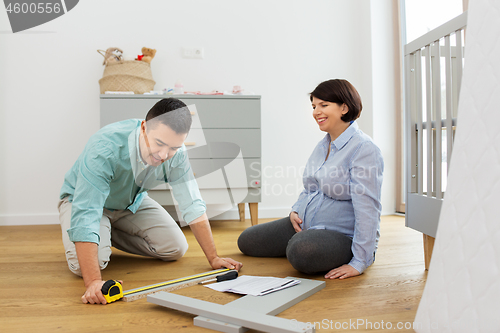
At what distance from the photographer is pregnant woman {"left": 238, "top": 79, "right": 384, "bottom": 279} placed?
51.0 inches

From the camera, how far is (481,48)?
636 millimetres

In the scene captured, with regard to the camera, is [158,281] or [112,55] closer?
[158,281]

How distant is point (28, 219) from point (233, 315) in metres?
2.35

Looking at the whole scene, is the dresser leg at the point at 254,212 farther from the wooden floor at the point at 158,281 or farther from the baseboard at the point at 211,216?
the wooden floor at the point at 158,281

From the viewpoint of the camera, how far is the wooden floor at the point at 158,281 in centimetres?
91

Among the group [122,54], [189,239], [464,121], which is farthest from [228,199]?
[464,121]

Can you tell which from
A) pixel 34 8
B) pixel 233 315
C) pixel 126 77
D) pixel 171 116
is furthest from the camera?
pixel 34 8

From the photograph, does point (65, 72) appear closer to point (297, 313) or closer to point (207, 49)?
point (207, 49)

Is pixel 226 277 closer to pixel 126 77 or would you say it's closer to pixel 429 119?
pixel 429 119

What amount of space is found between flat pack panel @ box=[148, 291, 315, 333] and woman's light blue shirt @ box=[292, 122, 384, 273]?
1.86 feet

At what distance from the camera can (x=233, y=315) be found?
0.87m

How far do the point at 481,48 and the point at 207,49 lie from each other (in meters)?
2.44

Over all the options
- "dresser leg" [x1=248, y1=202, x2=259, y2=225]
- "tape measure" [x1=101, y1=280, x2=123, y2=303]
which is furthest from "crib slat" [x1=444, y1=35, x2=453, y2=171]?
"dresser leg" [x1=248, y1=202, x2=259, y2=225]

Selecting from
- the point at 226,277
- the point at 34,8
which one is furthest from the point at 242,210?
the point at 34,8
